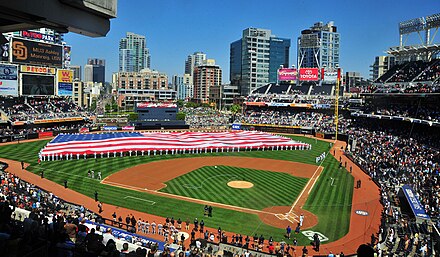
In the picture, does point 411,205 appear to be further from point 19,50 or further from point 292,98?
point 292,98

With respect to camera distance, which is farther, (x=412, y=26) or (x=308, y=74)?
(x=308, y=74)

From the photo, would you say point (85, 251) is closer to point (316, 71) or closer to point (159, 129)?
point (159, 129)

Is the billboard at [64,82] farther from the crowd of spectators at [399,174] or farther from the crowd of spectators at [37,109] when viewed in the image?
the crowd of spectators at [399,174]

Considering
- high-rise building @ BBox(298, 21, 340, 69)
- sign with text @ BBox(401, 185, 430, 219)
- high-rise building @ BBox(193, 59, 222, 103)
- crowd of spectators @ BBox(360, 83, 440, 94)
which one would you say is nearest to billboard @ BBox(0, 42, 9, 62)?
crowd of spectators @ BBox(360, 83, 440, 94)

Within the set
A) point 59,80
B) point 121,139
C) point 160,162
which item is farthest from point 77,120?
point 160,162

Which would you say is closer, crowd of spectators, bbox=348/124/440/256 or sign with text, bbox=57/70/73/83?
crowd of spectators, bbox=348/124/440/256

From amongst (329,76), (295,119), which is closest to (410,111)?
(295,119)

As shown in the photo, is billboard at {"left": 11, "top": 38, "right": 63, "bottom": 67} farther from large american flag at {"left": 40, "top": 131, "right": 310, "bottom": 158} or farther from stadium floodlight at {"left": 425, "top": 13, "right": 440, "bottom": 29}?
stadium floodlight at {"left": 425, "top": 13, "right": 440, "bottom": 29}
